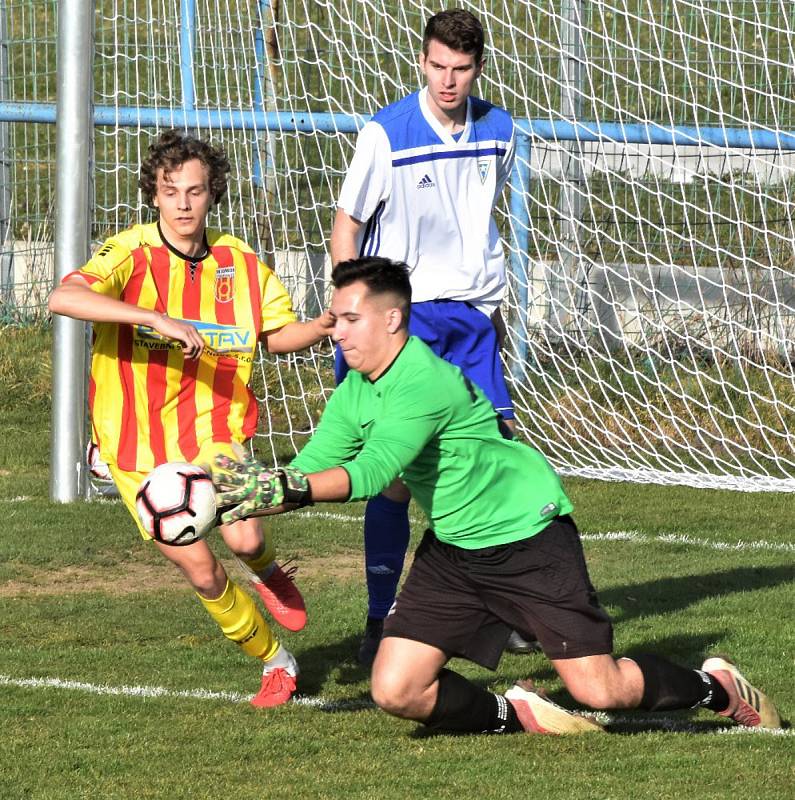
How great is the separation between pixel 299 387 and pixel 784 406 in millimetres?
3097

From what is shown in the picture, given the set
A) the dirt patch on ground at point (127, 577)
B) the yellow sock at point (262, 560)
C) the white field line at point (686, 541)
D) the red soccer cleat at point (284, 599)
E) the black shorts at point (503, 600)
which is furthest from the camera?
the white field line at point (686, 541)

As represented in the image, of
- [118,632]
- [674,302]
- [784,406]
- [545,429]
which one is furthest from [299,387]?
[118,632]

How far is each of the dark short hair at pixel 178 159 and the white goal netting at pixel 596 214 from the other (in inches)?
136

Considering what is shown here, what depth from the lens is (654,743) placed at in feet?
15.3

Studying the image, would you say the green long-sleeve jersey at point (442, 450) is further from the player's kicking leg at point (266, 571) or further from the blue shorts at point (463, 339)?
the blue shorts at point (463, 339)

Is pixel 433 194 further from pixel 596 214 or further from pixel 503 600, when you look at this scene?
pixel 596 214

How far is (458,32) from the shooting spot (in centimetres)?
556

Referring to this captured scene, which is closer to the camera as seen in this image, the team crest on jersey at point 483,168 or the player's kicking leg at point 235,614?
the player's kicking leg at point 235,614

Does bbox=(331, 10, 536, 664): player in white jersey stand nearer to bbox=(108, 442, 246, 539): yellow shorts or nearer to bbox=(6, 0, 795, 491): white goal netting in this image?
bbox=(108, 442, 246, 539): yellow shorts

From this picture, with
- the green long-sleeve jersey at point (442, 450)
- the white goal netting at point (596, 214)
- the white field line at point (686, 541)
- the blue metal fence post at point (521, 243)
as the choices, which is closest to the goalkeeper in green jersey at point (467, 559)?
the green long-sleeve jersey at point (442, 450)

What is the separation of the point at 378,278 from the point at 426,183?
5.27ft

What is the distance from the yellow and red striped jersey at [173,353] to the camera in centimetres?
542

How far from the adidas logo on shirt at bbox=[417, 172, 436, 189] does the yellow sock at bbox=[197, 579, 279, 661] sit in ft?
5.57

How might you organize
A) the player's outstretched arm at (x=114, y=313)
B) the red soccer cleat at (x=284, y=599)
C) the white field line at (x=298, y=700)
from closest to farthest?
the player's outstretched arm at (x=114, y=313)
the white field line at (x=298, y=700)
the red soccer cleat at (x=284, y=599)
